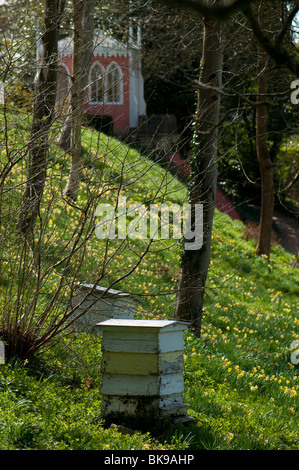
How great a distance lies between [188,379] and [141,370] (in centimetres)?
195

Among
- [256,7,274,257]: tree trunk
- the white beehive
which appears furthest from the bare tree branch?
[256,7,274,257]: tree trunk

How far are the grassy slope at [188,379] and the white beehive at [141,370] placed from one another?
8.9 inches

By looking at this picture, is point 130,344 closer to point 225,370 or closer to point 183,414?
point 183,414

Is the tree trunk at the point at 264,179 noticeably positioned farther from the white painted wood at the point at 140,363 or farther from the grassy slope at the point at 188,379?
the white painted wood at the point at 140,363

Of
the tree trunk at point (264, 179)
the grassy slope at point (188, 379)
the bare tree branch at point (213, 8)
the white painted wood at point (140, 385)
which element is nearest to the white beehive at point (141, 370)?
the white painted wood at point (140, 385)

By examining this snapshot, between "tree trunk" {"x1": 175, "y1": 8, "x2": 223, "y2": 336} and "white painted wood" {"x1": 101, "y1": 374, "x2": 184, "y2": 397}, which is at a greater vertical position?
"tree trunk" {"x1": 175, "y1": 8, "x2": 223, "y2": 336}

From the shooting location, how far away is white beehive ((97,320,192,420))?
5055mm

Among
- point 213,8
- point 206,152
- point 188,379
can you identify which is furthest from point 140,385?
point 206,152

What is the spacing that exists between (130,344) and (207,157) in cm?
432

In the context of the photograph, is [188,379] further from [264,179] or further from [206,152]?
[264,179]

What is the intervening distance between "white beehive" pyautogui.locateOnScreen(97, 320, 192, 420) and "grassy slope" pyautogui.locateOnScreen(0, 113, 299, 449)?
0.23 m

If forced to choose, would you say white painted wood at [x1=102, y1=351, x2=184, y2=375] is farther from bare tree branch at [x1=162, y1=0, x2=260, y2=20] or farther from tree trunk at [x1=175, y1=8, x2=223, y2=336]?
tree trunk at [x1=175, y1=8, x2=223, y2=336]

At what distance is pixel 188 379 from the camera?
6898 mm

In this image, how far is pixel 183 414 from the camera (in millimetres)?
5227
